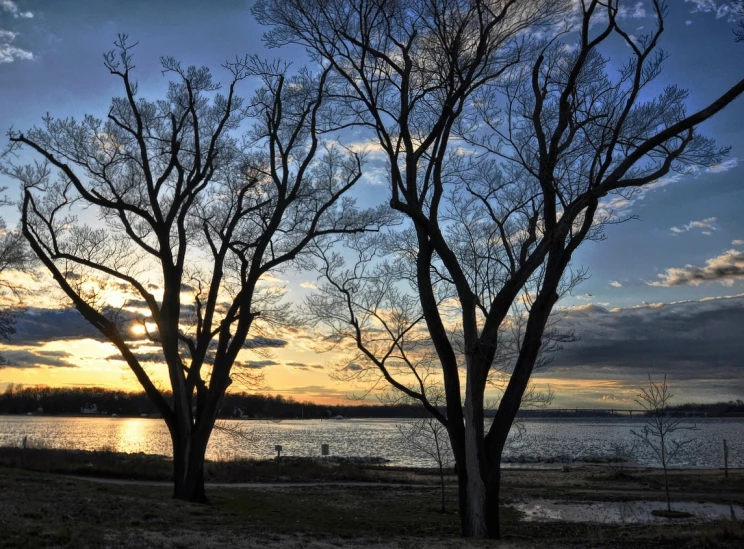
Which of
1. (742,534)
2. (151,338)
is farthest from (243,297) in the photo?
(742,534)

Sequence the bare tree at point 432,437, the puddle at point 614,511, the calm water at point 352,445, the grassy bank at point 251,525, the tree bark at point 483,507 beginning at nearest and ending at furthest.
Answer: the grassy bank at point 251,525 → the tree bark at point 483,507 → the puddle at point 614,511 → the bare tree at point 432,437 → the calm water at point 352,445

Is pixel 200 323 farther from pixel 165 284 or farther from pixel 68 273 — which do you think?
pixel 68 273

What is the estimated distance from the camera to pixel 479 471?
1171cm

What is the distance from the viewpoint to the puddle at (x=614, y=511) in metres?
19.0

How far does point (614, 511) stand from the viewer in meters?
21.3

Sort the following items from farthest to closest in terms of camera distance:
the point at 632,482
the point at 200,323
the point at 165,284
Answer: the point at 632,482 → the point at 200,323 → the point at 165,284

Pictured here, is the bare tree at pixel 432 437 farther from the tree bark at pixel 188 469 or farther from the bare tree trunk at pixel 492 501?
the tree bark at pixel 188 469

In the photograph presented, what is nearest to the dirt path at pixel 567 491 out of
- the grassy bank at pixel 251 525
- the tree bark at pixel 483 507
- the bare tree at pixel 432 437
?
the bare tree at pixel 432 437

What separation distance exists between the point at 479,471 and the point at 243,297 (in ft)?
29.5

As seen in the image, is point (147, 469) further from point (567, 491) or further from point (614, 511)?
point (614, 511)

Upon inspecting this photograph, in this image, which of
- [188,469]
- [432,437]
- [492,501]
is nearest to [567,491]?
[432,437]

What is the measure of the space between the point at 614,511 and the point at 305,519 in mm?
11418

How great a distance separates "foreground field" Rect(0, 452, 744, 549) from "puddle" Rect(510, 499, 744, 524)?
2.37 feet

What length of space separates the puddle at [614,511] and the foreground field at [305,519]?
2.37 ft
